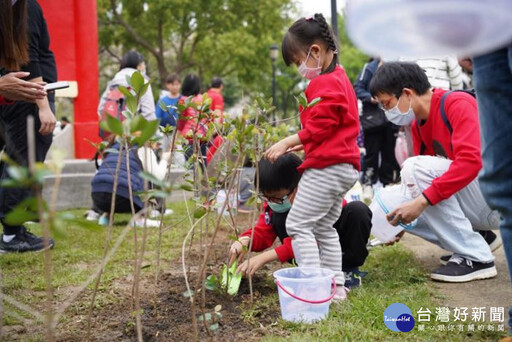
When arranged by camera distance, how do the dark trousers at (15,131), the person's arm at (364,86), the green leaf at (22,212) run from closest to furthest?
the green leaf at (22,212) → the dark trousers at (15,131) → the person's arm at (364,86)

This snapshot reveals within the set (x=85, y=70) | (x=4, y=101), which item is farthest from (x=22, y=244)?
(x=85, y=70)

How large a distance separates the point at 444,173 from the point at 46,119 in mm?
2331

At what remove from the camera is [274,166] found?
2707mm

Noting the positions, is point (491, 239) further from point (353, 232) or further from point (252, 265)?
point (252, 265)

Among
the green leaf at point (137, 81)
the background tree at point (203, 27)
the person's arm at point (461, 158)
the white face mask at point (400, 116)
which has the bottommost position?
the person's arm at point (461, 158)

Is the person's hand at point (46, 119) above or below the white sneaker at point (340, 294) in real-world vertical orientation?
above

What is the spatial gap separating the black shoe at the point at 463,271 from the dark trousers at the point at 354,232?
0.42m

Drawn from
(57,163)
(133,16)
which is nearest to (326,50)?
(57,163)

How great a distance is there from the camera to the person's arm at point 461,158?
2.65 meters

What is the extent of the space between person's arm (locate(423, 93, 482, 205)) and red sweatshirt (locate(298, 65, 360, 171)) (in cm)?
46

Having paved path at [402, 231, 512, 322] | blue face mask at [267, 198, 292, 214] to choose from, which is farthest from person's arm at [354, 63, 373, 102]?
blue face mask at [267, 198, 292, 214]

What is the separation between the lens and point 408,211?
2648 mm

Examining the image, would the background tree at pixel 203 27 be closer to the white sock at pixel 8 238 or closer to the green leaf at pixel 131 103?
the white sock at pixel 8 238

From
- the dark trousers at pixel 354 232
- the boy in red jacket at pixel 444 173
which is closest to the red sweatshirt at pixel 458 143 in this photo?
the boy in red jacket at pixel 444 173
